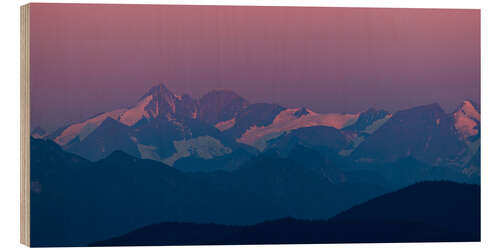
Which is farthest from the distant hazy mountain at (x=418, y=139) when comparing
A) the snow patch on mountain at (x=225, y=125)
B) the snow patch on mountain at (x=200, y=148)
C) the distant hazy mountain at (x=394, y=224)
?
the snow patch on mountain at (x=200, y=148)

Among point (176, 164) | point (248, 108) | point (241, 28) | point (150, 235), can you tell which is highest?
point (241, 28)

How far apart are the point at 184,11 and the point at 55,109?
212 cm

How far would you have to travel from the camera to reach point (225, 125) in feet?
40.2

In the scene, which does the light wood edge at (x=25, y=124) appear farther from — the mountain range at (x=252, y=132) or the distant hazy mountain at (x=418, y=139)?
the distant hazy mountain at (x=418, y=139)

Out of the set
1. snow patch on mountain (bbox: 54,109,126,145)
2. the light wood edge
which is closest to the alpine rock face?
snow patch on mountain (bbox: 54,109,126,145)

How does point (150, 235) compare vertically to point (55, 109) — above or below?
below

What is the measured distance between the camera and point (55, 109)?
12.0 m

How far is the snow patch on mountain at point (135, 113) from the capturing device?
12062 mm

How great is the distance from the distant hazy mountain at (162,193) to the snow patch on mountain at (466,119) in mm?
1358

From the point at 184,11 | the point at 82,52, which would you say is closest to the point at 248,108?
the point at 184,11

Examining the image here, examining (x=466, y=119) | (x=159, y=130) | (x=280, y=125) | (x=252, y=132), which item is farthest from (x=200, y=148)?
(x=466, y=119)

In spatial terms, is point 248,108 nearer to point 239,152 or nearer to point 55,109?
point 239,152

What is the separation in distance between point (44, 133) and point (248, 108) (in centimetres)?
269

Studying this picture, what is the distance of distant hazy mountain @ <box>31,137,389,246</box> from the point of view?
11.9m
